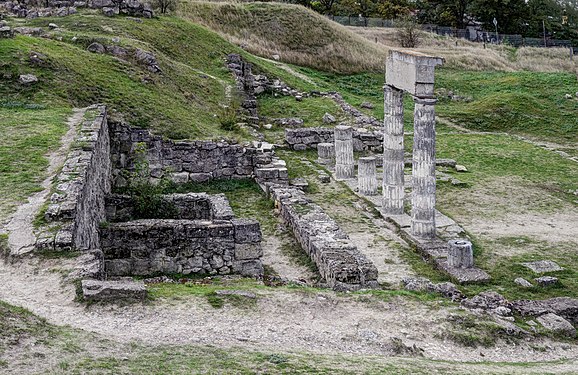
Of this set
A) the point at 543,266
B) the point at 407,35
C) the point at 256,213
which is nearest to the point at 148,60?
the point at 256,213

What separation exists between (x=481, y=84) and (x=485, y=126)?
973 centimetres

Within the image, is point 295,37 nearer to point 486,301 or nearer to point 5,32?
point 5,32

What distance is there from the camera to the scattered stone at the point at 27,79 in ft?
74.0

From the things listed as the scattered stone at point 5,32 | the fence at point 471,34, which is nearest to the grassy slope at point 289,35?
the fence at point 471,34

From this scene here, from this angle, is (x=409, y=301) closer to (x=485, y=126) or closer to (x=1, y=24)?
(x=1, y=24)

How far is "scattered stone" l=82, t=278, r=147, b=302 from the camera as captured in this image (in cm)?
1021

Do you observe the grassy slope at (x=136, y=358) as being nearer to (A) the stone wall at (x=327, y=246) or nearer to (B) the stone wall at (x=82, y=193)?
(B) the stone wall at (x=82, y=193)

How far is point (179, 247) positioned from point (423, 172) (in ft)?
20.3

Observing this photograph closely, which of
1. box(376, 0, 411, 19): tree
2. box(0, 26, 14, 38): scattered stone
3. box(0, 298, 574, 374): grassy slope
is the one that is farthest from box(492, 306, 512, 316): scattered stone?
box(376, 0, 411, 19): tree

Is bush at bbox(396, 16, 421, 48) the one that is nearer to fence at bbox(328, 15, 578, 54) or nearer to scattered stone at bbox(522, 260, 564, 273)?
fence at bbox(328, 15, 578, 54)

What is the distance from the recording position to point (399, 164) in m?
19.1

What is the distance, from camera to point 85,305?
33.0ft

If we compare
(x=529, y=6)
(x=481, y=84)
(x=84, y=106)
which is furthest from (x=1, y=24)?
(x=529, y=6)

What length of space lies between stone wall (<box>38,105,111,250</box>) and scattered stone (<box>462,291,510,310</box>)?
6.71 m
